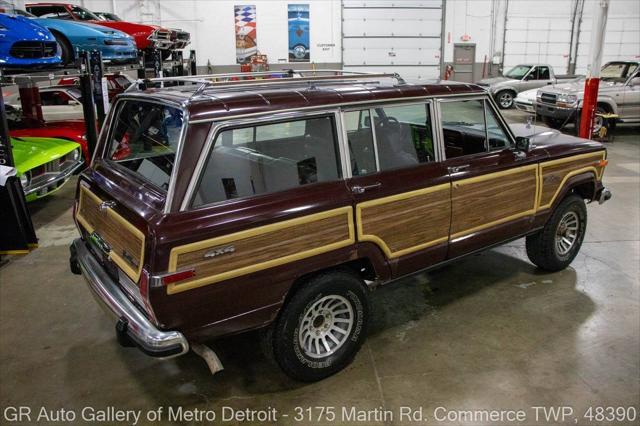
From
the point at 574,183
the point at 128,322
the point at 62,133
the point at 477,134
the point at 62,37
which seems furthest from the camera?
the point at 62,133

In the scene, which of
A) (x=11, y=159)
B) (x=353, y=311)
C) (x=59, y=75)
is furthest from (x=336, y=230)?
(x=59, y=75)

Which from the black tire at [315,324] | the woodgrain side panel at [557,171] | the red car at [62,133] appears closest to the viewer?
the black tire at [315,324]

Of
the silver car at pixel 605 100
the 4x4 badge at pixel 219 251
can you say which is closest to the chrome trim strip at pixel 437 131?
the 4x4 badge at pixel 219 251

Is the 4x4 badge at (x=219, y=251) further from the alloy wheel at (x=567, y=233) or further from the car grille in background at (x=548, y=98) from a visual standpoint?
the car grille in background at (x=548, y=98)

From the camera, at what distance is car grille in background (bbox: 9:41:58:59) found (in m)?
6.03

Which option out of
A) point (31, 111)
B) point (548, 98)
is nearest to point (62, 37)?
point (31, 111)

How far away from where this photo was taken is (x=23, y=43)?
6.11 meters

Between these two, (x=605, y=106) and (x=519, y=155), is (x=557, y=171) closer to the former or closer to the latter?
(x=519, y=155)

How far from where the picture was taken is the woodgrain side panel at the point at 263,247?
250 cm

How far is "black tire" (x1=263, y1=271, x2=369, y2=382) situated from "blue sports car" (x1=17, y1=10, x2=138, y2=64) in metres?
6.30

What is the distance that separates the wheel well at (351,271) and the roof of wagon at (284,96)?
1.03 metres

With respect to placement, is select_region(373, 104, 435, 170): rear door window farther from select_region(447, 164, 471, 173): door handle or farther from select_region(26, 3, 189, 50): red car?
select_region(26, 3, 189, 50): red car

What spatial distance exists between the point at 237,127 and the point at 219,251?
0.70 m

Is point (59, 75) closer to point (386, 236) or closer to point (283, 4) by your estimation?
point (386, 236)
